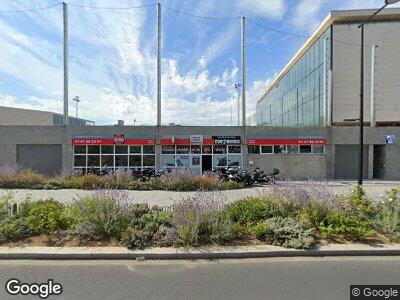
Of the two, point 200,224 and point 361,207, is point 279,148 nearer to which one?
point 361,207

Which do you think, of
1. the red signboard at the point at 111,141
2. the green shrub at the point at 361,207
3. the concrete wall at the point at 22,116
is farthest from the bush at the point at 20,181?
the concrete wall at the point at 22,116

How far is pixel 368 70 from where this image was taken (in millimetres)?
27625

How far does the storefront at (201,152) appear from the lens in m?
23.1

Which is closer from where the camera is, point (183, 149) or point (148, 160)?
point (148, 160)

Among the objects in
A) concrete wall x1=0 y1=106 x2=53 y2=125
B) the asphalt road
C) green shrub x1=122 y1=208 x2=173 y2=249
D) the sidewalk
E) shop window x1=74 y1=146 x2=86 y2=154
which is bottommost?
the asphalt road

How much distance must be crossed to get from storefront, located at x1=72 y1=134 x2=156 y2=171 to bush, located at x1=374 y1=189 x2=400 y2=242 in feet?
58.1

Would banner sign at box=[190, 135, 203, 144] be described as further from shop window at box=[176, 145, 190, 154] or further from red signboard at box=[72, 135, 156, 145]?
red signboard at box=[72, 135, 156, 145]

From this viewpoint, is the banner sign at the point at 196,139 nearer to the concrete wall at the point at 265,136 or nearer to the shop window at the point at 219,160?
the concrete wall at the point at 265,136

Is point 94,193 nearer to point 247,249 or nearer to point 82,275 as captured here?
point 82,275

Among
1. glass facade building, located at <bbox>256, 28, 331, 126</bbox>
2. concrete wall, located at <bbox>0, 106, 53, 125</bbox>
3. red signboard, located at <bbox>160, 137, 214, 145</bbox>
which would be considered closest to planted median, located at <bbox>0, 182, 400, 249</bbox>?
red signboard, located at <bbox>160, 137, 214, 145</bbox>

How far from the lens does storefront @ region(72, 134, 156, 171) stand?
22750 millimetres

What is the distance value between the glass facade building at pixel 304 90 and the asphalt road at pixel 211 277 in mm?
25139

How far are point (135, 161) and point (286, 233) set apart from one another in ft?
60.6

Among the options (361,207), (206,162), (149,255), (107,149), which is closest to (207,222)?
(149,255)
